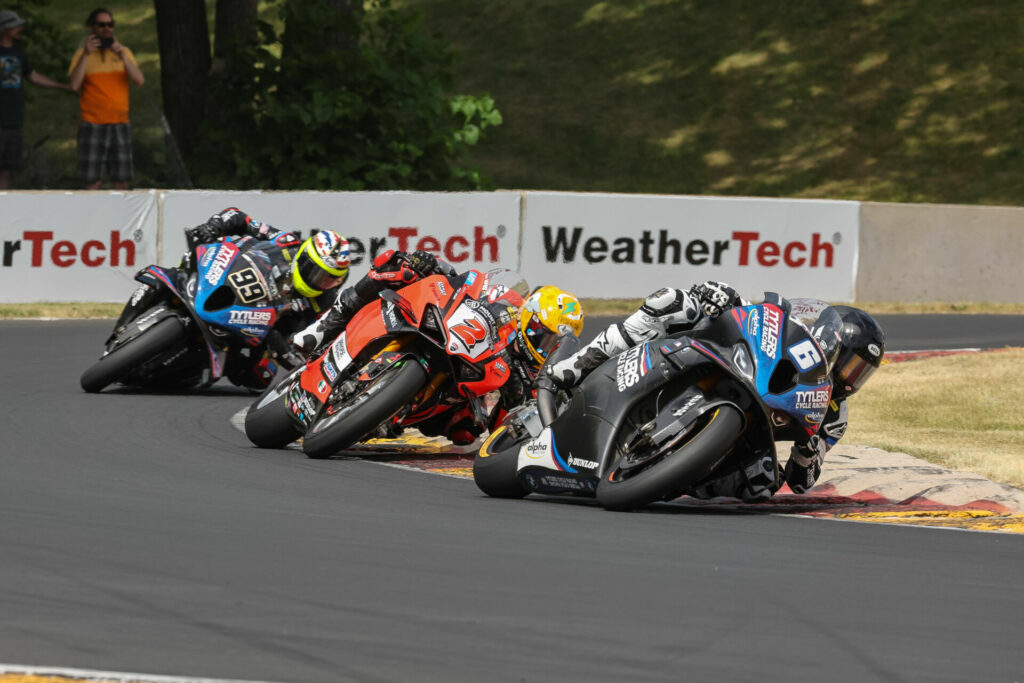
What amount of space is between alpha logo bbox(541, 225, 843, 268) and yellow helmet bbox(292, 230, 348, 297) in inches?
313

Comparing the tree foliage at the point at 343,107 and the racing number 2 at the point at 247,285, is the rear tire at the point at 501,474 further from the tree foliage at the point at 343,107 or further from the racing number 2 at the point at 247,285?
the tree foliage at the point at 343,107

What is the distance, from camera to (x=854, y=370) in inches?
303

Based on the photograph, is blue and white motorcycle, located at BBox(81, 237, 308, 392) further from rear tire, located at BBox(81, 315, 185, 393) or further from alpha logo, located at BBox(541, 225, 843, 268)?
alpha logo, located at BBox(541, 225, 843, 268)

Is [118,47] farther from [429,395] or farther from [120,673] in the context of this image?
[120,673]

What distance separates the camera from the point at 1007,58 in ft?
114

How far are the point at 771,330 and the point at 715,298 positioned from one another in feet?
1.17

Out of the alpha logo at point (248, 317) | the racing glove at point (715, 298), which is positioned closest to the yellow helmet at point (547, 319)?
the racing glove at point (715, 298)

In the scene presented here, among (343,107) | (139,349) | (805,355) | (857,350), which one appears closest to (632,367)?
(805,355)

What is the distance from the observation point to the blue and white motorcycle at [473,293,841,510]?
7.11m

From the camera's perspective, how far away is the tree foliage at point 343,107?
22484mm

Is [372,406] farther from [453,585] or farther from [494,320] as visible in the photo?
[453,585]

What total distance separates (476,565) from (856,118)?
29570 millimetres

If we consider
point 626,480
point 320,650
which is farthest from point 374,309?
point 320,650

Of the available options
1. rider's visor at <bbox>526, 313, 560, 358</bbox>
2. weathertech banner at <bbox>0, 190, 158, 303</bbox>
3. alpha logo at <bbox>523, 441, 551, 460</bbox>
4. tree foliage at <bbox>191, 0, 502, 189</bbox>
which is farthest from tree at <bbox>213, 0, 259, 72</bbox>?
alpha logo at <bbox>523, 441, 551, 460</bbox>
